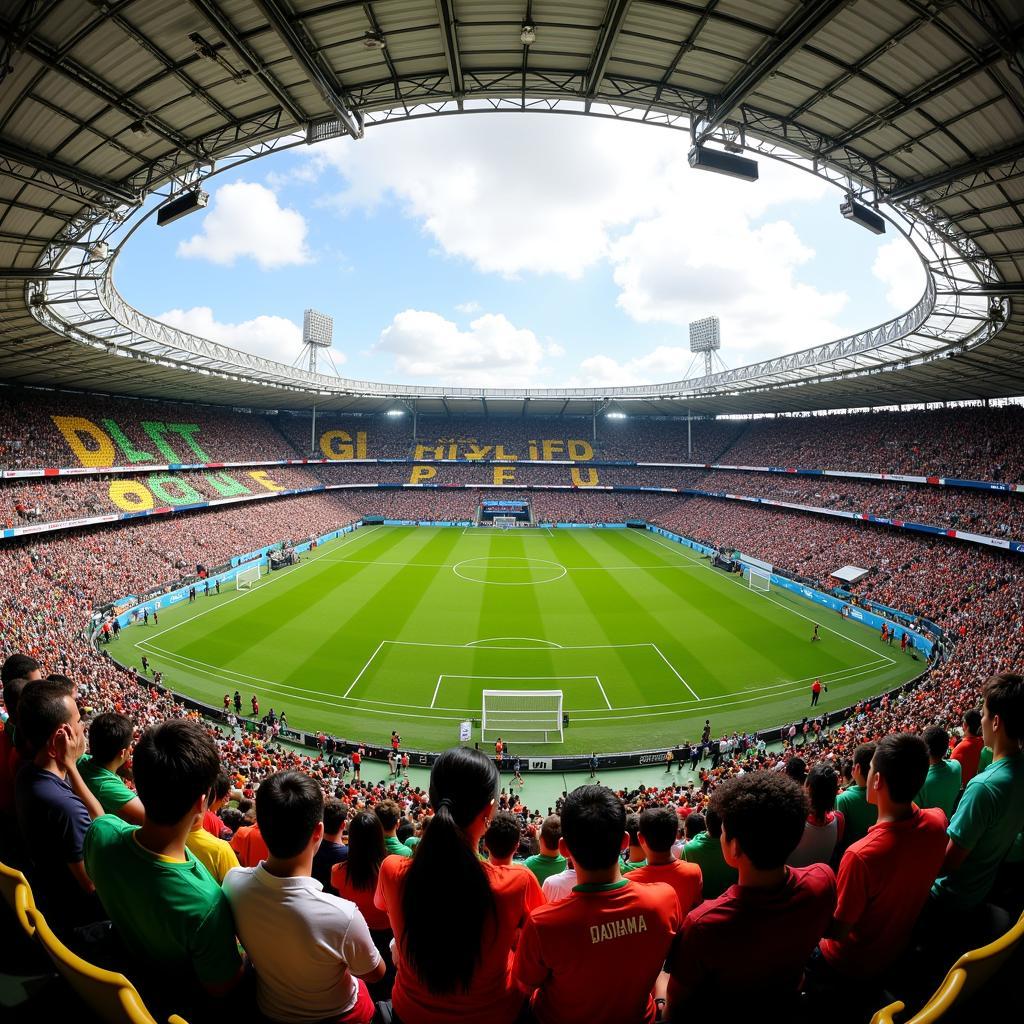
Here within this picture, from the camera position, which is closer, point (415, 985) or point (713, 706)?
point (415, 985)

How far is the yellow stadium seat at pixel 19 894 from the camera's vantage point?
121 inches

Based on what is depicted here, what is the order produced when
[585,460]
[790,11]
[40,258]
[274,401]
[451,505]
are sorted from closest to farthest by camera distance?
[790,11] < [40,258] < [274,401] < [451,505] < [585,460]

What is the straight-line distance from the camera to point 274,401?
194ft

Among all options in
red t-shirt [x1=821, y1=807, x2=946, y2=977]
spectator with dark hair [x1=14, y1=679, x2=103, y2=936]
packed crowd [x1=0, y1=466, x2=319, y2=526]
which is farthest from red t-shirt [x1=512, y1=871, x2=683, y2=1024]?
packed crowd [x1=0, y1=466, x2=319, y2=526]

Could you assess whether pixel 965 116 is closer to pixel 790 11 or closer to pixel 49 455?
pixel 790 11

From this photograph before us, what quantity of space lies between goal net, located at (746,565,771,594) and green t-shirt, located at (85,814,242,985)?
39.5m

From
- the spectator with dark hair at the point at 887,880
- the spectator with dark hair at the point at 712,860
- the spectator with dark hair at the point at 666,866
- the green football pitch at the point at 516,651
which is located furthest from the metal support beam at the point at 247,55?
the green football pitch at the point at 516,651


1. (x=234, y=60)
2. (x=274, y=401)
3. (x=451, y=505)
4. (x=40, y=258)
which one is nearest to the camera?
(x=234, y=60)

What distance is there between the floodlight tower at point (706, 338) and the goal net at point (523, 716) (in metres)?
66.3

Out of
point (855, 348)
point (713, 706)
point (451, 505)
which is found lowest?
point (713, 706)

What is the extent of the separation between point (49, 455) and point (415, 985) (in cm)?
4463

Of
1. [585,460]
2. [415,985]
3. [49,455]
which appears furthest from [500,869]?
[585,460]

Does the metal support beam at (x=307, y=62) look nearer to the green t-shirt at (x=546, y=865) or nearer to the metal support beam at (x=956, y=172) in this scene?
the green t-shirt at (x=546, y=865)

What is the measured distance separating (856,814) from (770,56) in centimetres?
1316
